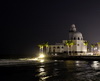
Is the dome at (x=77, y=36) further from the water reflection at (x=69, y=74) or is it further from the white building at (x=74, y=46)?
the water reflection at (x=69, y=74)

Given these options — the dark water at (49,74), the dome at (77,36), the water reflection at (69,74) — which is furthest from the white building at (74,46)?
the dark water at (49,74)

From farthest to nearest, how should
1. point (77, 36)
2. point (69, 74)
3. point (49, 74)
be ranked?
point (77, 36) < point (49, 74) < point (69, 74)

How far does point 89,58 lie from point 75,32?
34.4 metres

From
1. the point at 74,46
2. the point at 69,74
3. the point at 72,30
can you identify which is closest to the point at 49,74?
the point at 69,74

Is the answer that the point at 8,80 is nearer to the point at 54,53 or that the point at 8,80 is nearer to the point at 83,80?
the point at 83,80

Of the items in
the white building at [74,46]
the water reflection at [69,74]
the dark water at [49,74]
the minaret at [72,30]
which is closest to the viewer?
the water reflection at [69,74]

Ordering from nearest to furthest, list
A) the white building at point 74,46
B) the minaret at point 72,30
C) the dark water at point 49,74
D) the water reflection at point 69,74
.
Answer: the water reflection at point 69,74 → the dark water at point 49,74 → the white building at point 74,46 → the minaret at point 72,30

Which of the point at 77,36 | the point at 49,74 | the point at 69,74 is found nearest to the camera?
the point at 69,74

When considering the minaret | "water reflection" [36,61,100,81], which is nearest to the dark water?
"water reflection" [36,61,100,81]

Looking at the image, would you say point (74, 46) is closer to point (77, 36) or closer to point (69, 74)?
point (77, 36)

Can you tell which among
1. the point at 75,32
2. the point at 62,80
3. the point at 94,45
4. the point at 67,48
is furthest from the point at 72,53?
the point at 62,80

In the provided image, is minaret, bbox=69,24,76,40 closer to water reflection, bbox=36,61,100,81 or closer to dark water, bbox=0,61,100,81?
water reflection, bbox=36,61,100,81

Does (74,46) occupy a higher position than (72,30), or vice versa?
(72,30)

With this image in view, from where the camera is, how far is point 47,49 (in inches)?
5738
